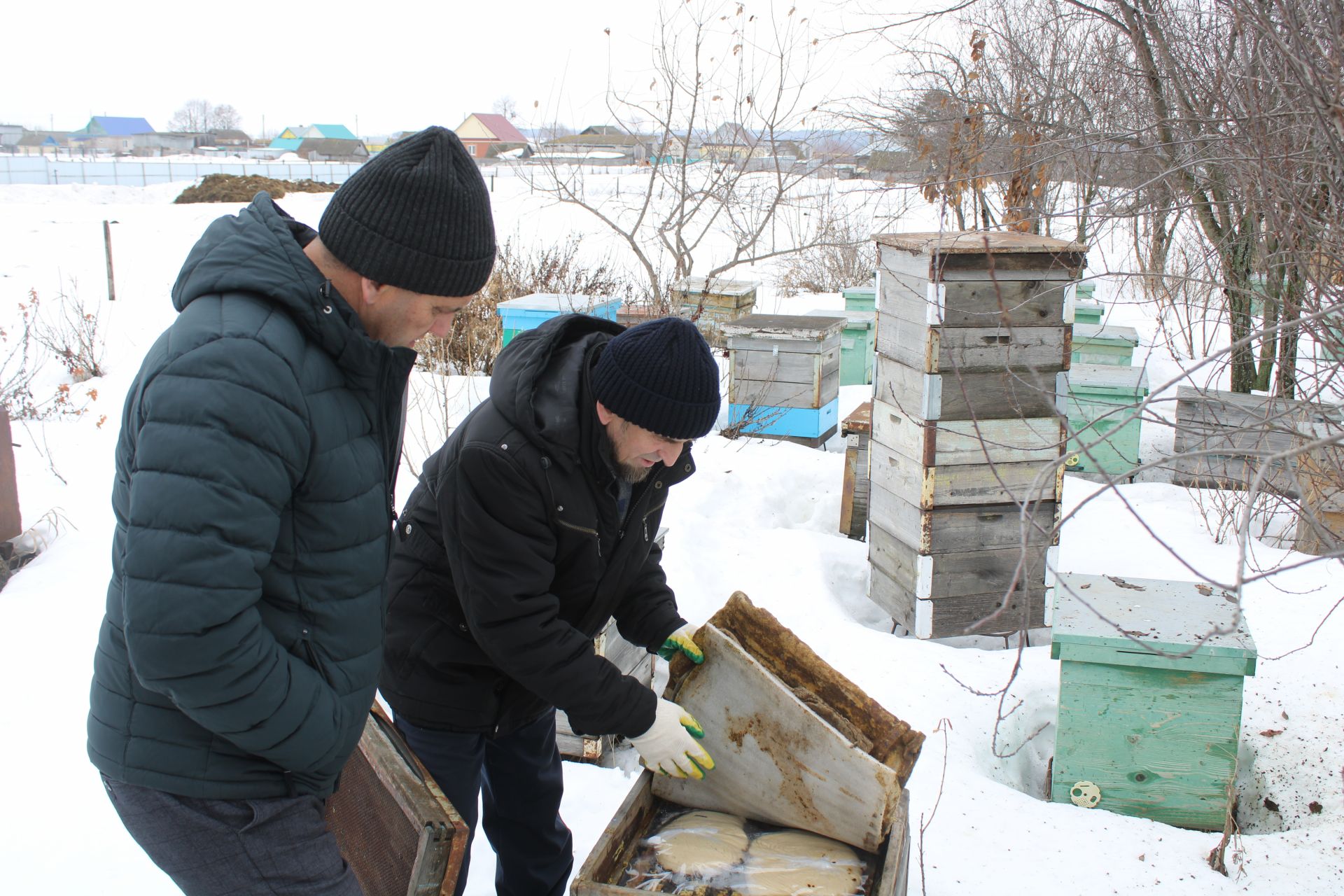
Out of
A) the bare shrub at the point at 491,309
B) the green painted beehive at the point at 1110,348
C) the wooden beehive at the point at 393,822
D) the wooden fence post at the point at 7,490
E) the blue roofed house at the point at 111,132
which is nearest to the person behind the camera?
the wooden beehive at the point at 393,822

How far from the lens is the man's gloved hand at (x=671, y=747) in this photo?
2072 millimetres

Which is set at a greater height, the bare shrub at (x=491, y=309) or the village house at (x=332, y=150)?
the village house at (x=332, y=150)

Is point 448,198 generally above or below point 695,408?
above

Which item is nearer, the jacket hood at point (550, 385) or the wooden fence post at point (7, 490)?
the jacket hood at point (550, 385)

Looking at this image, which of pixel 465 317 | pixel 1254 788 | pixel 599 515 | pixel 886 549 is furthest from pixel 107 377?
pixel 1254 788

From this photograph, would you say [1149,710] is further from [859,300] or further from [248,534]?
[859,300]

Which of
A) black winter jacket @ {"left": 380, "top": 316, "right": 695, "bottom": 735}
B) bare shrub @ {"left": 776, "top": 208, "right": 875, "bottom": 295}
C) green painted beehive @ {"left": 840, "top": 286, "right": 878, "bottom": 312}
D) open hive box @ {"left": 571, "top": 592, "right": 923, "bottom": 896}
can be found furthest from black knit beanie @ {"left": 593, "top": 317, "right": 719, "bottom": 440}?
bare shrub @ {"left": 776, "top": 208, "right": 875, "bottom": 295}

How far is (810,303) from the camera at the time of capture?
588 inches

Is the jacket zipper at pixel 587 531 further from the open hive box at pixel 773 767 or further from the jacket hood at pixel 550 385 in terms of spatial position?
the open hive box at pixel 773 767

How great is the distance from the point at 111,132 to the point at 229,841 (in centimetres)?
9618

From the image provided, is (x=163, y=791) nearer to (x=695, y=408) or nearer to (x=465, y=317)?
(x=695, y=408)

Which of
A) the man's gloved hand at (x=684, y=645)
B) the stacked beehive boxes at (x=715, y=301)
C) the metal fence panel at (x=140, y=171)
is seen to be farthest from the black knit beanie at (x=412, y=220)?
the metal fence panel at (x=140, y=171)

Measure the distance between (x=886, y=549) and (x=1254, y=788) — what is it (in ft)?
6.01

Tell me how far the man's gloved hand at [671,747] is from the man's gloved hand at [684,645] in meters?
0.12
